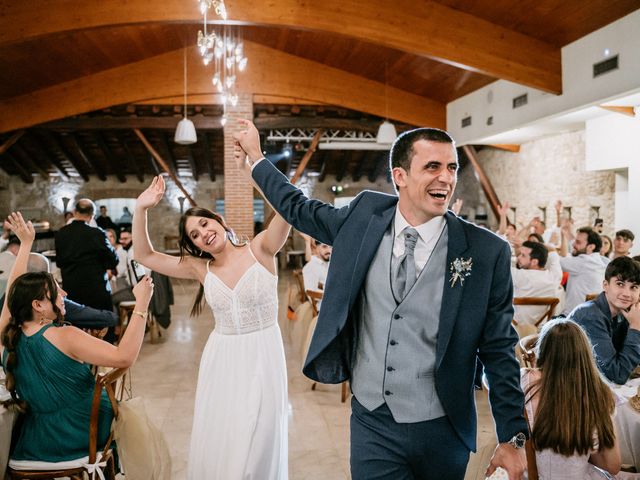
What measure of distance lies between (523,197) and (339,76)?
4.40 meters

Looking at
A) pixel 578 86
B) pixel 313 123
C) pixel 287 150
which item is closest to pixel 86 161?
pixel 287 150

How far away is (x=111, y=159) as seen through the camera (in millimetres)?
15820

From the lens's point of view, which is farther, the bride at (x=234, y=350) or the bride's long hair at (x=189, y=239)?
the bride's long hair at (x=189, y=239)

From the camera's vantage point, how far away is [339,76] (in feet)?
36.9

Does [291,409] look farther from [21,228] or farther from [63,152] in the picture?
[63,152]

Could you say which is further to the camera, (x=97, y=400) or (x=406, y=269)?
(x=97, y=400)

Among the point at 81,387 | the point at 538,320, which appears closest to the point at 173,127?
the point at 538,320

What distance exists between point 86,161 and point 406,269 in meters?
15.9

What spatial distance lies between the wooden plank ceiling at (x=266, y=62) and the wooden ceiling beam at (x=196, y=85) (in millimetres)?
21

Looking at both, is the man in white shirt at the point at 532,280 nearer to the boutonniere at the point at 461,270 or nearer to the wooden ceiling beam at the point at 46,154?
the boutonniere at the point at 461,270

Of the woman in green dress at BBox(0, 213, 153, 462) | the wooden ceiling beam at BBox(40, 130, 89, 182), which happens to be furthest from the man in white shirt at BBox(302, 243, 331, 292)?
the wooden ceiling beam at BBox(40, 130, 89, 182)

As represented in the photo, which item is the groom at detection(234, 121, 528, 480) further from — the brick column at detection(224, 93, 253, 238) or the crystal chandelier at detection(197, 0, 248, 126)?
the brick column at detection(224, 93, 253, 238)

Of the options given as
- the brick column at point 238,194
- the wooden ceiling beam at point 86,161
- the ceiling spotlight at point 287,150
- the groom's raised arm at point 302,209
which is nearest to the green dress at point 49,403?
the groom's raised arm at point 302,209

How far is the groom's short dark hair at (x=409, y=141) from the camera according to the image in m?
1.52
